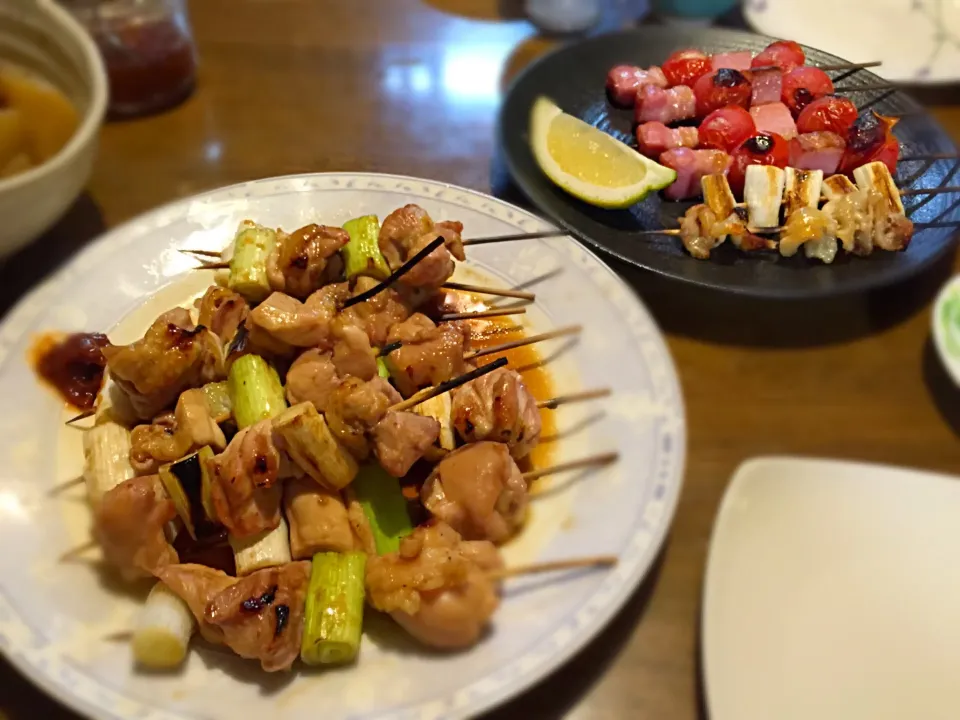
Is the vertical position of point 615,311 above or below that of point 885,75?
below

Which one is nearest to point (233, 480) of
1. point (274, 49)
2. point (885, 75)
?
point (274, 49)

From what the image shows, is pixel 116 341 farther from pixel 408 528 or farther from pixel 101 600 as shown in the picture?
pixel 408 528

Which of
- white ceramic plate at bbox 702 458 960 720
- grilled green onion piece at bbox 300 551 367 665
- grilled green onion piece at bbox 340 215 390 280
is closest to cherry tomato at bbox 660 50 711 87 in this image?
grilled green onion piece at bbox 340 215 390 280

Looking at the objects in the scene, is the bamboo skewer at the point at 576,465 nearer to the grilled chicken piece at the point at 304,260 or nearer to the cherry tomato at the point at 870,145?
the grilled chicken piece at the point at 304,260

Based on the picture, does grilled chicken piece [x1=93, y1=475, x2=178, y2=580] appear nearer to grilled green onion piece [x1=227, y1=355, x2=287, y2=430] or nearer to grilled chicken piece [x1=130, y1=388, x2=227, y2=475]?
grilled chicken piece [x1=130, y1=388, x2=227, y2=475]

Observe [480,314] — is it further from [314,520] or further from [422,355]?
[314,520]

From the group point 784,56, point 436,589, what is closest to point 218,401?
point 436,589
